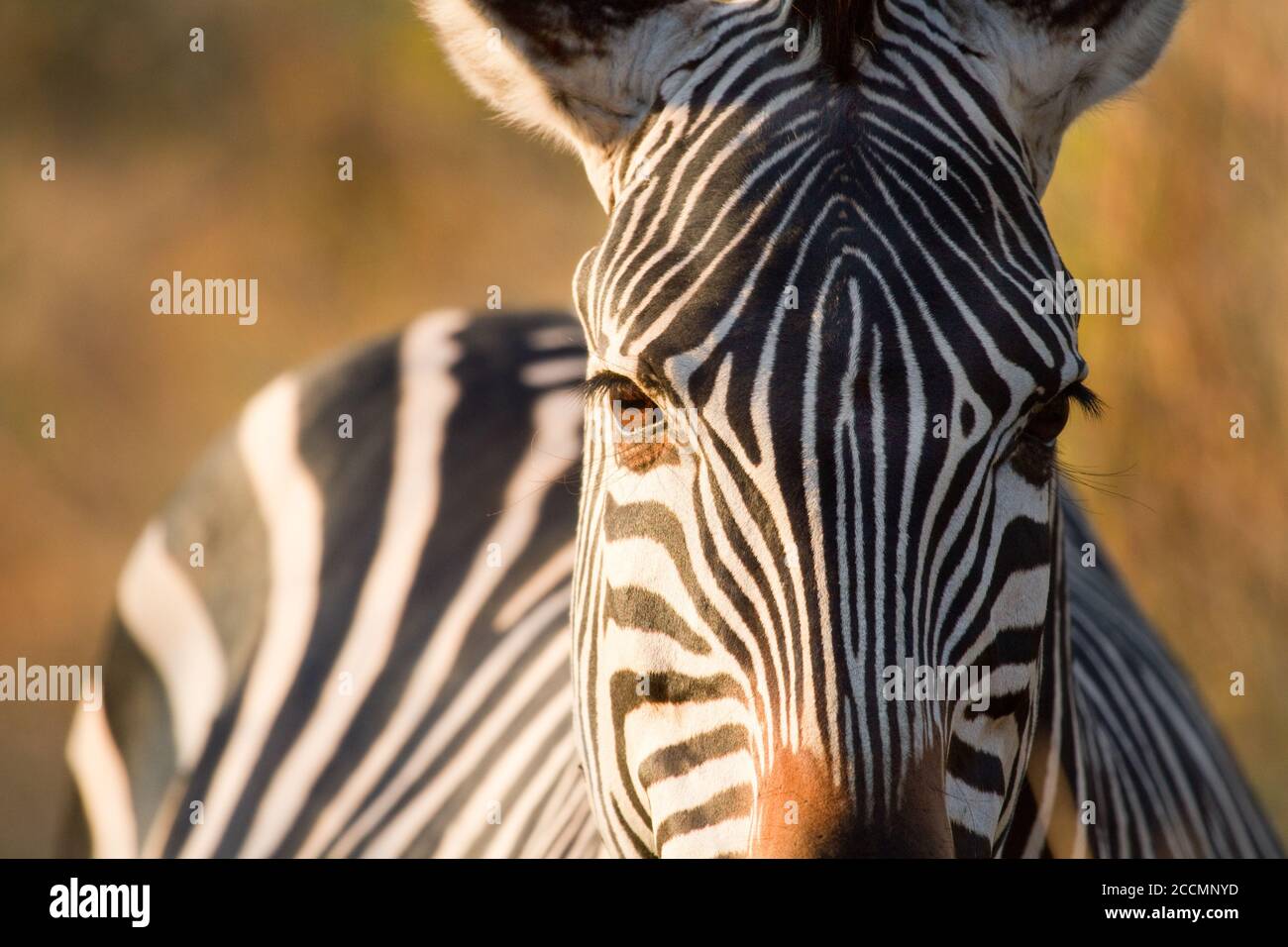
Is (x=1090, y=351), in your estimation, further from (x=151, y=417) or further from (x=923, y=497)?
(x=151, y=417)

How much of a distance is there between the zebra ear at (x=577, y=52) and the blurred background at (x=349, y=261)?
475 cm

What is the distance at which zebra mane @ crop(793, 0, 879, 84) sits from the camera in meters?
1.91

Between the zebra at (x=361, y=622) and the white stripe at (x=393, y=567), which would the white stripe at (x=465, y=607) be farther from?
the white stripe at (x=393, y=567)

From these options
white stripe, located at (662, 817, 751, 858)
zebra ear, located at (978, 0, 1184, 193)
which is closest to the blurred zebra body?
white stripe, located at (662, 817, 751, 858)

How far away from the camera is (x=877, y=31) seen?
6.50 feet

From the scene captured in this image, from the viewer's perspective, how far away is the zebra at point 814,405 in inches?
67.6

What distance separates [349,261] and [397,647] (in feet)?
27.5

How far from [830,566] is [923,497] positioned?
0.57 ft

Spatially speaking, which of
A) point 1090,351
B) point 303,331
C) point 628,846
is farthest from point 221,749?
point 303,331

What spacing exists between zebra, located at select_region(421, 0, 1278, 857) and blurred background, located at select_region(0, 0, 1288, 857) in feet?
14.5

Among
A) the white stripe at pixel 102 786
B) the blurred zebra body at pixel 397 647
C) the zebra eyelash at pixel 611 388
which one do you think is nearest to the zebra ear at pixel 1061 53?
the zebra eyelash at pixel 611 388

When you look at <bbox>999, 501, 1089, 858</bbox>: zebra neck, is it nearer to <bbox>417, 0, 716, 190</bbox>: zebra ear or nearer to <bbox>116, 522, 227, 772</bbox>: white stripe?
<bbox>417, 0, 716, 190</bbox>: zebra ear

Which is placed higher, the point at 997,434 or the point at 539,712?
the point at 997,434

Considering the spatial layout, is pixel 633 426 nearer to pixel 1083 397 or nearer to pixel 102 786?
pixel 1083 397
